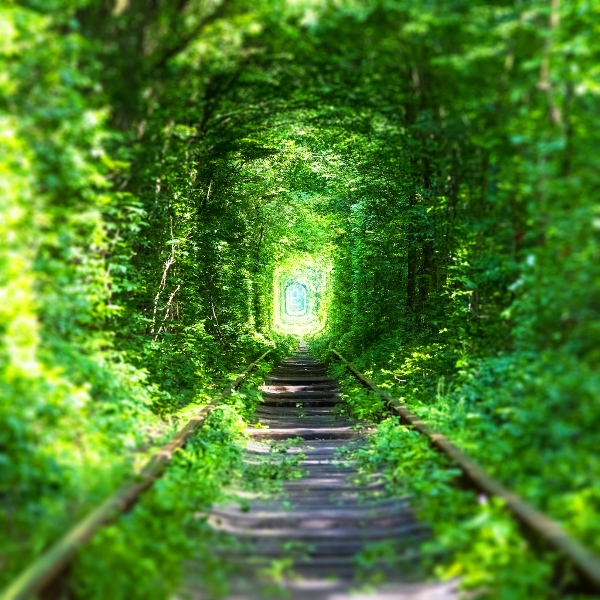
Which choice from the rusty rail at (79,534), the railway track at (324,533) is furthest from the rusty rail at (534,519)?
the rusty rail at (79,534)

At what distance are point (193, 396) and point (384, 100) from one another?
18.5 ft

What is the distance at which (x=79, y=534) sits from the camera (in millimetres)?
4152

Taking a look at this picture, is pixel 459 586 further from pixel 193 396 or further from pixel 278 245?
pixel 278 245

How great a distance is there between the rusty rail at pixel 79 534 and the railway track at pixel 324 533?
2.21 feet

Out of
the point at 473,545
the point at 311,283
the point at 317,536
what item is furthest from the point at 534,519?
the point at 311,283

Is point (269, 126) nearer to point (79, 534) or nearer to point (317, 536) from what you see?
point (317, 536)

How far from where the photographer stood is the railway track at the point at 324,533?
4574 mm

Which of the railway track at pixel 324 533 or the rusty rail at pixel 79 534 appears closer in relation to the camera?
the rusty rail at pixel 79 534

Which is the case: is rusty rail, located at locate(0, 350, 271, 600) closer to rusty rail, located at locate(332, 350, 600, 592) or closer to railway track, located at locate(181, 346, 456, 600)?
railway track, located at locate(181, 346, 456, 600)

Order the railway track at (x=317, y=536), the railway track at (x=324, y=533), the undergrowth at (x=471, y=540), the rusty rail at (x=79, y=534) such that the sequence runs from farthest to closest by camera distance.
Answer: the railway track at (x=324, y=533) → the undergrowth at (x=471, y=540) → the railway track at (x=317, y=536) → the rusty rail at (x=79, y=534)

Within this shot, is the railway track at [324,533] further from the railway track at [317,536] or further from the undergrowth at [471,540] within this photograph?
the undergrowth at [471,540]

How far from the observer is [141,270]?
11359mm

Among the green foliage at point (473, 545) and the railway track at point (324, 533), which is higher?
the green foliage at point (473, 545)

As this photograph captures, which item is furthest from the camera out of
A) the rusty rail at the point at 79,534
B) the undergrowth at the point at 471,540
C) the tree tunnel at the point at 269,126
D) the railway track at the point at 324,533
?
the tree tunnel at the point at 269,126
